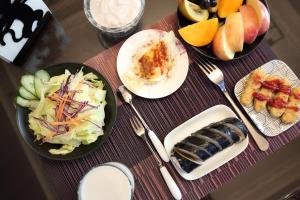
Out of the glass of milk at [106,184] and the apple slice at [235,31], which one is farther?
the apple slice at [235,31]

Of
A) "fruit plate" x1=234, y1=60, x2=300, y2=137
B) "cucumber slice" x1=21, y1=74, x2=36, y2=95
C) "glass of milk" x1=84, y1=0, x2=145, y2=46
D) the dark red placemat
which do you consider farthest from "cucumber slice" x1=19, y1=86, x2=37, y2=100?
"fruit plate" x1=234, y1=60, x2=300, y2=137

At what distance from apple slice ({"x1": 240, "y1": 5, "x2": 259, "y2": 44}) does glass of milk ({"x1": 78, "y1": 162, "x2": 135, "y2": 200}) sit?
599 millimetres

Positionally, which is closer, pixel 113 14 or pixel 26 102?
pixel 26 102

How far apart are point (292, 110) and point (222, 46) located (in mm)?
308

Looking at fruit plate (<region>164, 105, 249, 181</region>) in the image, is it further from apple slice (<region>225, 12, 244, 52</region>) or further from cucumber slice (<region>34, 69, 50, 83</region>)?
cucumber slice (<region>34, 69, 50, 83</region>)

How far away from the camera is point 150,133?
1270 mm

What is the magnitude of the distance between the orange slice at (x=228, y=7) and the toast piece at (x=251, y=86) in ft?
0.73

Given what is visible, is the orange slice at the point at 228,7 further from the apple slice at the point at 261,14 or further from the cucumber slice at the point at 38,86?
the cucumber slice at the point at 38,86

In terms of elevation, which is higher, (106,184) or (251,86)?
(106,184)

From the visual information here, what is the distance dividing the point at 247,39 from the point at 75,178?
723 mm

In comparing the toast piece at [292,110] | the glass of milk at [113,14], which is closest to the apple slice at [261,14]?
the toast piece at [292,110]

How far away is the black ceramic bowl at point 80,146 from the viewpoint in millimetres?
1217

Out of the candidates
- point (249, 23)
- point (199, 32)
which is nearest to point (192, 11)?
point (199, 32)

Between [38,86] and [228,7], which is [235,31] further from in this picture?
[38,86]
